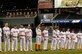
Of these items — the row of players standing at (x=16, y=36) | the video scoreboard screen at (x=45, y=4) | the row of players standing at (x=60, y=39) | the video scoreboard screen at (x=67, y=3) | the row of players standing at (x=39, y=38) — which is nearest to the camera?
the row of players standing at (x=16, y=36)

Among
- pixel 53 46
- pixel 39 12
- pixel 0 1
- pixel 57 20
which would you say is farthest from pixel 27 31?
pixel 0 1

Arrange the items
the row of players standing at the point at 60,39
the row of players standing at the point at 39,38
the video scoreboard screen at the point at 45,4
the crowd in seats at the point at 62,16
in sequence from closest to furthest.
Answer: the row of players standing at the point at 39,38 < the row of players standing at the point at 60,39 < the crowd in seats at the point at 62,16 < the video scoreboard screen at the point at 45,4

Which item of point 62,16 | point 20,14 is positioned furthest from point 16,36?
point 20,14

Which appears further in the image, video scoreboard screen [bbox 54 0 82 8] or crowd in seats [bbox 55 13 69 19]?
crowd in seats [bbox 55 13 69 19]

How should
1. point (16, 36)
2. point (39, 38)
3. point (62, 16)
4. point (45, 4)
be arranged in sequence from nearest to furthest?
point (16, 36), point (39, 38), point (62, 16), point (45, 4)

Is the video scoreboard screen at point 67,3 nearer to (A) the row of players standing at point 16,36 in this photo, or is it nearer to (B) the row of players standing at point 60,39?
(B) the row of players standing at point 60,39

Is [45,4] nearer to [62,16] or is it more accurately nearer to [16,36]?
[62,16]

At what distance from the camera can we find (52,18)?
2628 inches

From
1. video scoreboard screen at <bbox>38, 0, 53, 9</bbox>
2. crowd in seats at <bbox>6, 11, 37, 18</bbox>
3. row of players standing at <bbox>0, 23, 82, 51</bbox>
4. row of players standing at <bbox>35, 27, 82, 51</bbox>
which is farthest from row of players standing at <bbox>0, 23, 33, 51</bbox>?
crowd in seats at <bbox>6, 11, 37, 18</bbox>

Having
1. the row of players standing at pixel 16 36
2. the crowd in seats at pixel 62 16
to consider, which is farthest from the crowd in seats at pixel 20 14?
the row of players standing at pixel 16 36

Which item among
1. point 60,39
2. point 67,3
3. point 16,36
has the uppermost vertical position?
point 16,36

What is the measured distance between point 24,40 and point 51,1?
125 ft

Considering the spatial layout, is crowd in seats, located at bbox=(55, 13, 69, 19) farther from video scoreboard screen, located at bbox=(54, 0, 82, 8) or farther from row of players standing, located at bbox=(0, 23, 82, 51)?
row of players standing, located at bbox=(0, 23, 82, 51)

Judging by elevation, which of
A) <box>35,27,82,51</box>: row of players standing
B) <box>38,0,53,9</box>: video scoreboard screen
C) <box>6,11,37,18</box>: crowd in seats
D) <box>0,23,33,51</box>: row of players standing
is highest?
<box>0,23,33,51</box>: row of players standing
